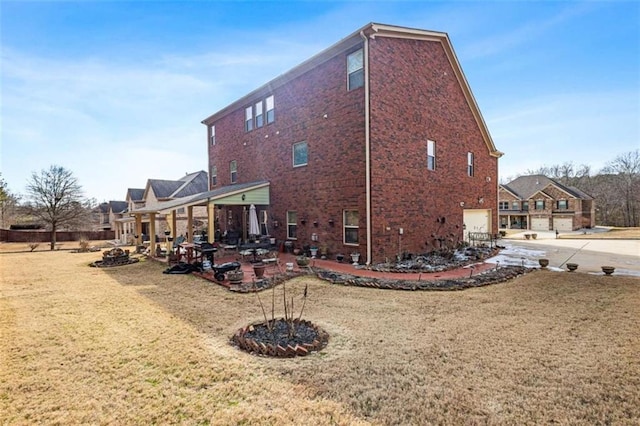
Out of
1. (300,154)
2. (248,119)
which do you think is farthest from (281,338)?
(248,119)

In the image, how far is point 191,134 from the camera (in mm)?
25703

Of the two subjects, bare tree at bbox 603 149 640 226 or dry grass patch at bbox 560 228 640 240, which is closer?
dry grass patch at bbox 560 228 640 240

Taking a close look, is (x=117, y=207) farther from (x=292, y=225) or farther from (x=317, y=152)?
(x=317, y=152)

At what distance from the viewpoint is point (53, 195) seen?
27500 mm

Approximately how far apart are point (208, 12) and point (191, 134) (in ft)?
54.5

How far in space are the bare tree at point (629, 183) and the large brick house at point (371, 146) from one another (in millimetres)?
41614

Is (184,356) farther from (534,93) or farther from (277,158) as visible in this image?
(534,93)

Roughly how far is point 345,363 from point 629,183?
59129 millimetres

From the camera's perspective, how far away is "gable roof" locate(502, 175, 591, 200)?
4016cm

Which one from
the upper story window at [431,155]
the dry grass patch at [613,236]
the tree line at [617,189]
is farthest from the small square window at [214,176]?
the tree line at [617,189]

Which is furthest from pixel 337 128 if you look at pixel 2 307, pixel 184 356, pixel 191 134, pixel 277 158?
pixel 191 134

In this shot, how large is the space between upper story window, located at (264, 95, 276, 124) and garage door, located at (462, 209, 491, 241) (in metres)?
12.5

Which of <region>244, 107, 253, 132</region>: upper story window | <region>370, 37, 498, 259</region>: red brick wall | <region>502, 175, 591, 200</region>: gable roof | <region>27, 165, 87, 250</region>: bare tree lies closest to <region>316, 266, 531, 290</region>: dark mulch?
<region>370, 37, 498, 259</region>: red brick wall

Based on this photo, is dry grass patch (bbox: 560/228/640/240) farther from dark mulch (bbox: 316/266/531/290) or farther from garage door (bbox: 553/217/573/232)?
dark mulch (bbox: 316/266/531/290)
